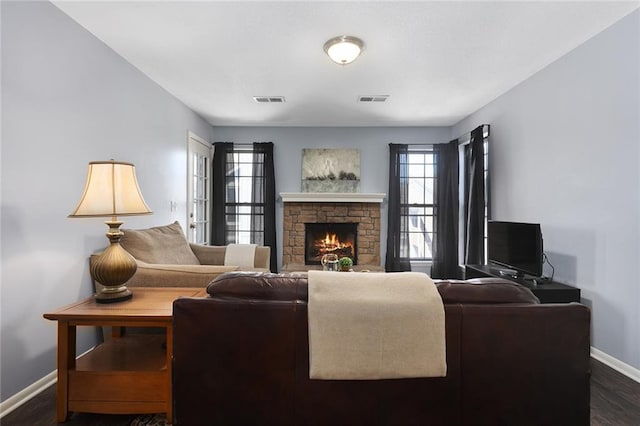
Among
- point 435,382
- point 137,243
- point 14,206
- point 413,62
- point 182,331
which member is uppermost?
point 413,62

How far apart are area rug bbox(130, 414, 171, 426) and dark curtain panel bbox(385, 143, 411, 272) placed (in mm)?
3906

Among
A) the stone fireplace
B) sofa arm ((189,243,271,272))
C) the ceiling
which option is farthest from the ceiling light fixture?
the stone fireplace

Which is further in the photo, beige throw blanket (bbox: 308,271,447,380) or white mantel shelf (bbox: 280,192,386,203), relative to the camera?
white mantel shelf (bbox: 280,192,386,203)

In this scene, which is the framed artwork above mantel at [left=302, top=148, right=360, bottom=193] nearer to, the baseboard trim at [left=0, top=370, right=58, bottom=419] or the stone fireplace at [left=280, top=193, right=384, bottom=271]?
the stone fireplace at [left=280, top=193, right=384, bottom=271]

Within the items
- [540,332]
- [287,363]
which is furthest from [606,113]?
[287,363]

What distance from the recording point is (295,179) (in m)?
5.28

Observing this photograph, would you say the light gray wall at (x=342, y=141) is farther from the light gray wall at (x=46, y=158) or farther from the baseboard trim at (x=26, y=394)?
the baseboard trim at (x=26, y=394)

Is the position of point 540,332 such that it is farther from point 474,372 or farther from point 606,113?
point 606,113

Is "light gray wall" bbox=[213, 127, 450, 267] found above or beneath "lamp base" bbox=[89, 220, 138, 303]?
above

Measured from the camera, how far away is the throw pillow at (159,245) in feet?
8.20

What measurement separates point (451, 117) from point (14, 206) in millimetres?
4779

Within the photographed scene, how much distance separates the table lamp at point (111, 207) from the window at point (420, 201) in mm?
4141

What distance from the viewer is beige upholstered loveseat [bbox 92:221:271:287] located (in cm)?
214

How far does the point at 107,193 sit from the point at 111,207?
0.08 metres
